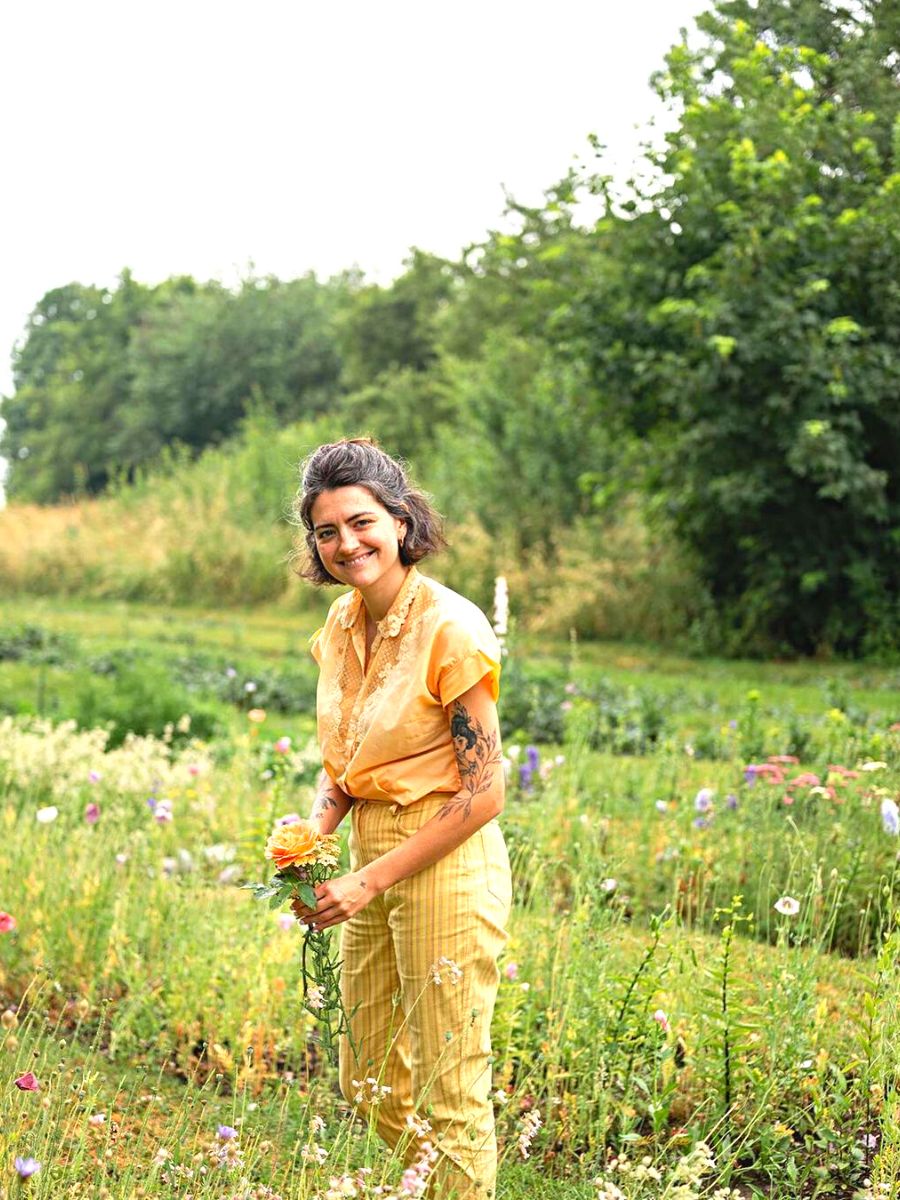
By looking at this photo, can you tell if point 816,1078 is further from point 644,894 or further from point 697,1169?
point 644,894

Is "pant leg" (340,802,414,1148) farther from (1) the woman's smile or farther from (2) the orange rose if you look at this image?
(1) the woman's smile

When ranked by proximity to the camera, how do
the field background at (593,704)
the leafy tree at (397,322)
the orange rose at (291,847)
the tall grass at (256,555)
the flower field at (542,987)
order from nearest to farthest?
the orange rose at (291,847)
the flower field at (542,987)
the field background at (593,704)
the tall grass at (256,555)
the leafy tree at (397,322)

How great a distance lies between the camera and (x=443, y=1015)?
8.63ft

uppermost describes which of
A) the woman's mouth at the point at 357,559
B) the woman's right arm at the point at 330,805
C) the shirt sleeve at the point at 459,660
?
the woman's mouth at the point at 357,559

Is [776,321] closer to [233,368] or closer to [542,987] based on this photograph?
[542,987]

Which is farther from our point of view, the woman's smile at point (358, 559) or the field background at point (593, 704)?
the field background at point (593, 704)

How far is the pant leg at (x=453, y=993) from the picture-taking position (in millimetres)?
2611

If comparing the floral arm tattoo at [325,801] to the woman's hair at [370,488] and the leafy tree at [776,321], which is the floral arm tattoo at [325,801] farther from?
the leafy tree at [776,321]

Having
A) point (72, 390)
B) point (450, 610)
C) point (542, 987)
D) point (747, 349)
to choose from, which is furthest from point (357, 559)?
point (72, 390)

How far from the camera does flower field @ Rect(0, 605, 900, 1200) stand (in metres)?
2.88

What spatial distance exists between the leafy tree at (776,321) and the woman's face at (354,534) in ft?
32.3

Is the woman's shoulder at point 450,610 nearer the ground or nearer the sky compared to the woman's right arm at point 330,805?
nearer the sky

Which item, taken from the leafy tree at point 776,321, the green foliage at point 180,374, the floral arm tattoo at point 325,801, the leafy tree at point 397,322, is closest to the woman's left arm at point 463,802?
the floral arm tattoo at point 325,801

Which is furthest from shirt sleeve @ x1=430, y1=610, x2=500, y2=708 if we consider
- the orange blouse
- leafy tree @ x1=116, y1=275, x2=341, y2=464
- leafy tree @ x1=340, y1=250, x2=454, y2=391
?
leafy tree @ x1=116, y1=275, x2=341, y2=464
